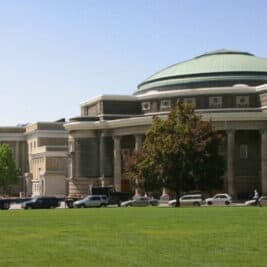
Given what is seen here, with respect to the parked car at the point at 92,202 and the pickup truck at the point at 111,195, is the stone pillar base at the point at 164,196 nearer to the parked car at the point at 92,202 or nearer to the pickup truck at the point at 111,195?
the pickup truck at the point at 111,195

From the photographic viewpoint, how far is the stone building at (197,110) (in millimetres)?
112688

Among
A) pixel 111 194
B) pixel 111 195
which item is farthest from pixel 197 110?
pixel 111 195

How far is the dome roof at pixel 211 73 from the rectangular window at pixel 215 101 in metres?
6.67

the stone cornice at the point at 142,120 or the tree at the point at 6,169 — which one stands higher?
the stone cornice at the point at 142,120

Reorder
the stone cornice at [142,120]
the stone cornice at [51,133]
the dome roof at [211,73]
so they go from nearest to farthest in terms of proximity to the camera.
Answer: the stone cornice at [142,120]
the dome roof at [211,73]
the stone cornice at [51,133]

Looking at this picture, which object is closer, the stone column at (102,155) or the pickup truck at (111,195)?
the pickup truck at (111,195)

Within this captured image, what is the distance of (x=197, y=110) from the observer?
118 m

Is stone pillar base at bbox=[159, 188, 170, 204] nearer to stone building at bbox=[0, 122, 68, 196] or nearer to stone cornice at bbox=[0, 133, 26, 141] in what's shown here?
stone building at bbox=[0, 122, 68, 196]

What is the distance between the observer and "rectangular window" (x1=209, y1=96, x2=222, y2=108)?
119m

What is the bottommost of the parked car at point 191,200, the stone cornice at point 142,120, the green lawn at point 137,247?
the parked car at point 191,200

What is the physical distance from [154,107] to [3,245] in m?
102

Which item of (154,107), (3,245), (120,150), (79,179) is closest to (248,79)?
(154,107)

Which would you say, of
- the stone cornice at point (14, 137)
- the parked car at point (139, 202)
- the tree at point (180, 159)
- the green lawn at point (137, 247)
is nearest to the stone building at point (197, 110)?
the parked car at point (139, 202)

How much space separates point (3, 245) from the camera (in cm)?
2373
